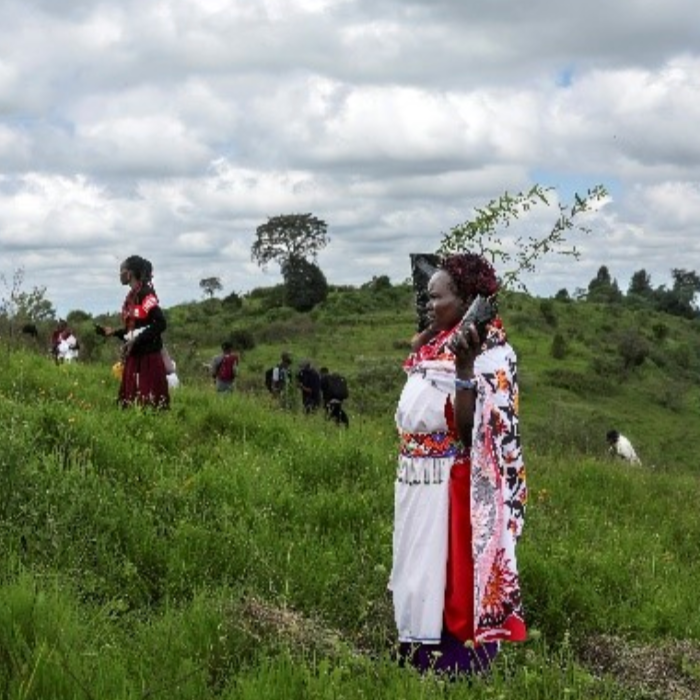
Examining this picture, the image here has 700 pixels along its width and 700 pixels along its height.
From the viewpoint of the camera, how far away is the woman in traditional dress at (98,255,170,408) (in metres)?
9.41

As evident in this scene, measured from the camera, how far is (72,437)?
7520 millimetres

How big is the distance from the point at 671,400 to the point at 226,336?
17163mm

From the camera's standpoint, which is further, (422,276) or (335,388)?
(335,388)

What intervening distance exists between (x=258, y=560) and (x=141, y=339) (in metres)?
3.99

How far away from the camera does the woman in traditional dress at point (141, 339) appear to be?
9.41m

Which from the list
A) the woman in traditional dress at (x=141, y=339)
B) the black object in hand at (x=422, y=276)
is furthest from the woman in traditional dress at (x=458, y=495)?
the woman in traditional dress at (x=141, y=339)

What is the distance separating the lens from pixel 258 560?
5.91 meters

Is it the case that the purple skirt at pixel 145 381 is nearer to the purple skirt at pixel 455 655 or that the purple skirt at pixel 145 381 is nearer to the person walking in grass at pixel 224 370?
the purple skirt at pixel 455 655

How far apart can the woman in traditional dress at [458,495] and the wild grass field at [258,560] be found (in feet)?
0.76

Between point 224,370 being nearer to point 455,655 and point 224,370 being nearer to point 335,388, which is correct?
point 335,388

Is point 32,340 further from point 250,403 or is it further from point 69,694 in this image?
point 69,694

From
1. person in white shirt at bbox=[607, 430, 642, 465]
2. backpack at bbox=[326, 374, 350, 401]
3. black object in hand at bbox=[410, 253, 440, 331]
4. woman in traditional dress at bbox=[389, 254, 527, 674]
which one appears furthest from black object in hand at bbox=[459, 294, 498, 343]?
backpack at bbox=[326, 374, 350, 401]

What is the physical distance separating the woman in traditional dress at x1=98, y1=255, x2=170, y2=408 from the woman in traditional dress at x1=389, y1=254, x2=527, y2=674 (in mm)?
5068

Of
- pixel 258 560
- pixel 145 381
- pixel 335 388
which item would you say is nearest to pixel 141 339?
pixel 145 381
